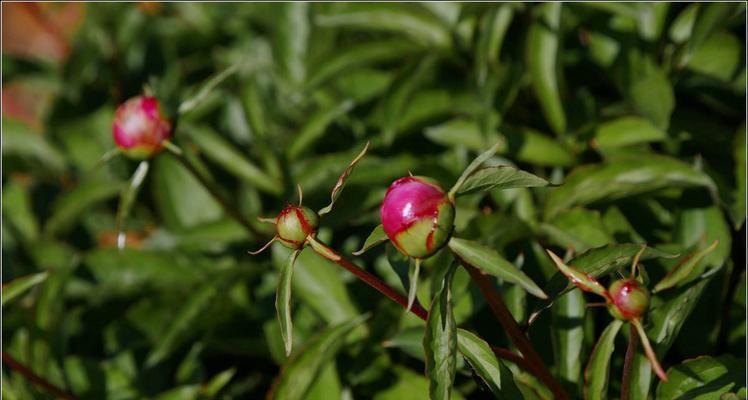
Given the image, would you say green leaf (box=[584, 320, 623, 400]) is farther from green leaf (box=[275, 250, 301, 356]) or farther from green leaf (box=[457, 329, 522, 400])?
green leaf (box=[275, 250, 301, 356])

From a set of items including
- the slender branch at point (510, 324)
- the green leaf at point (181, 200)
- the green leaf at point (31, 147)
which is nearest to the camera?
the slender branch at point (510, 324)

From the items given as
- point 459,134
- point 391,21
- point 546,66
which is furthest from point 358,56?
point 546,66

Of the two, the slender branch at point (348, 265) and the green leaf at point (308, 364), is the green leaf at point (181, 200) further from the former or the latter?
the slender branch at point (348, 265)

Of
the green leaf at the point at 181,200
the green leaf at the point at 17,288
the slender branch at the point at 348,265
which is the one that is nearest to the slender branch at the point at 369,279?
the slender branch at the point at 348,265

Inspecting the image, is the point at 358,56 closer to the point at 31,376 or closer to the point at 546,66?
the point at 546,66

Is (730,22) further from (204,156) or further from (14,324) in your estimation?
(14,324)

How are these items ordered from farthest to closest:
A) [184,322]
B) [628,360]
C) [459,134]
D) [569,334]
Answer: [459,134], [184,322], [569,334], [628,360]
